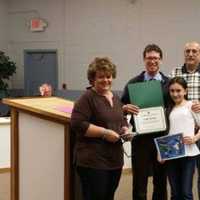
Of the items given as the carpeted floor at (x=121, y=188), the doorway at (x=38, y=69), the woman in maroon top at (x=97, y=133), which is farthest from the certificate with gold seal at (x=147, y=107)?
the doorway at (x=38, y=69)

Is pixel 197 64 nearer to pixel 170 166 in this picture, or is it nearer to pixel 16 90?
pixel 170 166

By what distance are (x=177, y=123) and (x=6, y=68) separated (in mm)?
6899

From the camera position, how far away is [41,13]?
957cm

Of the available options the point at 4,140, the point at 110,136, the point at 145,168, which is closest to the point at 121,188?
the point at 4,140

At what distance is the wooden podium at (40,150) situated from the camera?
9.05 ft

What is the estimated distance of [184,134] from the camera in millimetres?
2951

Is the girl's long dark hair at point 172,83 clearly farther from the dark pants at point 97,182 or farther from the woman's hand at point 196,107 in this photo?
the dark pants at point 97,182

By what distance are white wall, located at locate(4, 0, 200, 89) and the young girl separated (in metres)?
4.91

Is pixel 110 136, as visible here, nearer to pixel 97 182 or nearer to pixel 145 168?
pixel 97 182

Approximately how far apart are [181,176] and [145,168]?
26cm

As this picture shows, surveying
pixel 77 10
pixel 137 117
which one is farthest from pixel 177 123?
pixel 77 10

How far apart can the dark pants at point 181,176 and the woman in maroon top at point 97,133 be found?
2.08ft

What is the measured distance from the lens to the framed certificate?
2.91m

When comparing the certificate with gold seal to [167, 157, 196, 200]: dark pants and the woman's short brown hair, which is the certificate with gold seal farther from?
the woman's short brown hair
